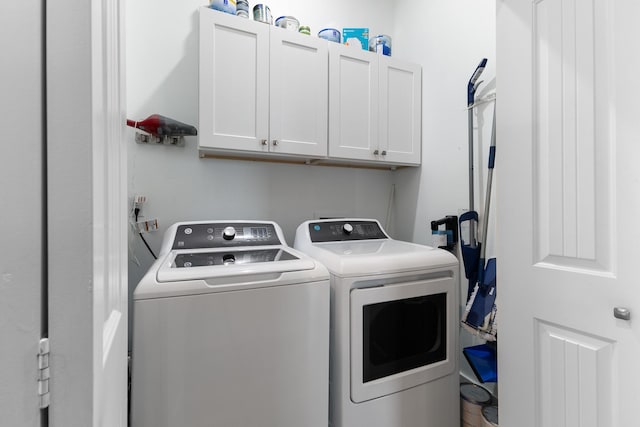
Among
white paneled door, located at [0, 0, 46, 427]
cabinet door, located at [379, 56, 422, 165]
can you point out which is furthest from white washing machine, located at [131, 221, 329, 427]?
cabinet door, located at [379, 56, 422, 165]

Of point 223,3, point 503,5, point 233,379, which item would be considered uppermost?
point 223,3

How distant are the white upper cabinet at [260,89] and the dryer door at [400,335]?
1.00 metres

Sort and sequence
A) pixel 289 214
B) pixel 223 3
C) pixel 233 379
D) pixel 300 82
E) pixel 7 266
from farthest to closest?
pixel 289 214 < pixel 300 82 < pixel 223 3 < pixel 233 379 < pixel 7 266

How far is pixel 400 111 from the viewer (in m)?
2.12

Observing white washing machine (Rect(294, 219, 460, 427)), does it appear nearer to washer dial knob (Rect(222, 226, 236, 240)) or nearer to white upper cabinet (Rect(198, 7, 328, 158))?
washer dial knob (Rect(222, 226, 236, 240))

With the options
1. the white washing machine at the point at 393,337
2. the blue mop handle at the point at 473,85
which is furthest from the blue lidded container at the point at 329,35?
the white washing machine at the point at 393,337

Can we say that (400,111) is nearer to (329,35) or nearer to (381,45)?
(381,45)

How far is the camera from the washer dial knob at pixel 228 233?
5.35 feet

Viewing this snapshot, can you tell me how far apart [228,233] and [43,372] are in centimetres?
128

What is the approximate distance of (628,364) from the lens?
812 mm

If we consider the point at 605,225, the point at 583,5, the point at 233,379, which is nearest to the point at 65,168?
the point at 233,379

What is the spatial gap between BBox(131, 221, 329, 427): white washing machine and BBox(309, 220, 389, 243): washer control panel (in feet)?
1.76

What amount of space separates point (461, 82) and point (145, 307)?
2.12 meters

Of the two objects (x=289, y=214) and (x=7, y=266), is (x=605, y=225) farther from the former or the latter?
(x=289, y=214)
